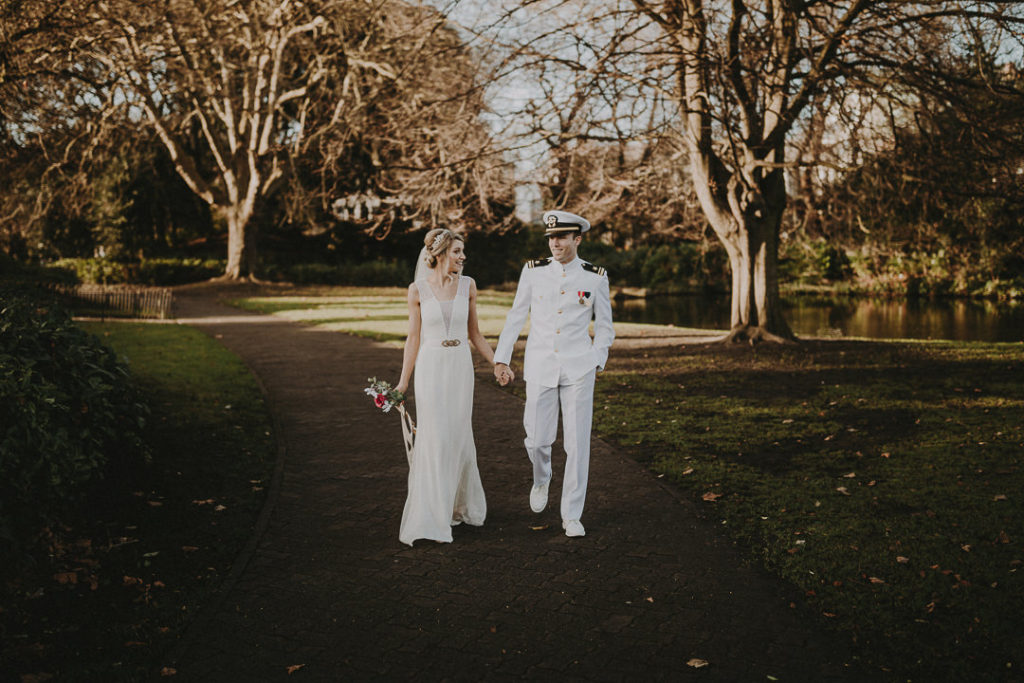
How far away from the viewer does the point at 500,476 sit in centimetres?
740

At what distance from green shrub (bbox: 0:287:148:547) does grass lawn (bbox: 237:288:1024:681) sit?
15.2ft

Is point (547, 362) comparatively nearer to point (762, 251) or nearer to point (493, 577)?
point (493, 577)

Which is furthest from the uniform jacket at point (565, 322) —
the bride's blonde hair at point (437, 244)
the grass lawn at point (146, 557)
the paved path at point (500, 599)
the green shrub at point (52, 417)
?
the green shrub at point (52, 417)

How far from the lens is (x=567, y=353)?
5.71 metres

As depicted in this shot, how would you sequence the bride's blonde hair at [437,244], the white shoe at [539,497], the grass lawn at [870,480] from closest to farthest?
the grass lawn at [870,480], the bride's blonde hair at [437,244], the white shoe at [539,497]

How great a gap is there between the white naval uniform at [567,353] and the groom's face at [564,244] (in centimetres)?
8

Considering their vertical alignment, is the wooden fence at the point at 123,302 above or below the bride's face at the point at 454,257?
below

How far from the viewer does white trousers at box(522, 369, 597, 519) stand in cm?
571

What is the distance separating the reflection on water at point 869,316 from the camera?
2488 centimetres

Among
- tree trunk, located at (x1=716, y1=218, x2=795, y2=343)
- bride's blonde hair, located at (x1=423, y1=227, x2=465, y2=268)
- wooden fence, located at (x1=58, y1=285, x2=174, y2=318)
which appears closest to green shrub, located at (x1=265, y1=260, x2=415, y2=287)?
wooden fence, located at (x1=58, y1=285, x2=174, y2=318)

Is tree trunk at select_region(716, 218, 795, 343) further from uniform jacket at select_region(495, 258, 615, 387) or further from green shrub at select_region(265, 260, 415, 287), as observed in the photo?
green shrub at select_region(265, 260, 415, 287)

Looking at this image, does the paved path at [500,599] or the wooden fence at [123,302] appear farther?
the wooden fence at [123,302]

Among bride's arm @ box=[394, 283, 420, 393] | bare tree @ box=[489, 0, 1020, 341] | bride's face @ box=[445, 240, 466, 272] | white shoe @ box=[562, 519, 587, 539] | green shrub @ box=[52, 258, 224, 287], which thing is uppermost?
bare tree @ box=[489, 0, 1020, 341]

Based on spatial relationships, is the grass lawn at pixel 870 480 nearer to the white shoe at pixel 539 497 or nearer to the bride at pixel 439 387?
the white shoe at pixel 539 497
